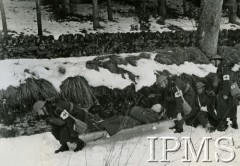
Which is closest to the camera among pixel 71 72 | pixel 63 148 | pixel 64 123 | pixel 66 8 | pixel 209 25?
pixel 64 123

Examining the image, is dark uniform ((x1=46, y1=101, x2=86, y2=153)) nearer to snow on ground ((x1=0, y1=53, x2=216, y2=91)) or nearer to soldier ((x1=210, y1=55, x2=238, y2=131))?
snow on ground ((x1=0, y1=53, x2=216, y2=91))

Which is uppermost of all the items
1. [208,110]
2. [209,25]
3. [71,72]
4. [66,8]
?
[66,8]

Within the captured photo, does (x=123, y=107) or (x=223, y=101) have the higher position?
(x=223, y=101)

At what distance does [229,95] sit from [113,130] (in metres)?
2.28

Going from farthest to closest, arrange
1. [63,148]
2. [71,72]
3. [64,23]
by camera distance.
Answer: [64,23] → [71,72] → [63,148]

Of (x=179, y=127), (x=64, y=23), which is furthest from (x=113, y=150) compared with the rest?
(x=64, y=23)

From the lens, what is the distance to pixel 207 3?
968 cm

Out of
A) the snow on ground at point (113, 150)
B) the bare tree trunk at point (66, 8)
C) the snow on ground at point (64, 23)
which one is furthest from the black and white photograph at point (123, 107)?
the bare tree trunk at point (66, 8)

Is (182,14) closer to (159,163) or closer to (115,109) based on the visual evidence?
(115,109)

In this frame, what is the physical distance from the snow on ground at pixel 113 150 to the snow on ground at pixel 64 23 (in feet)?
35.8

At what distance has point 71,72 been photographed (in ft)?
24.1

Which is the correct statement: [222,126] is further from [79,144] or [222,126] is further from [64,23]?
[64,23]

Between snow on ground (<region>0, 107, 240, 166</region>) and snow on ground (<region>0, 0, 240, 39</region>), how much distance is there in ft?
35.8

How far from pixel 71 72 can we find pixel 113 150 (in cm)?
244
